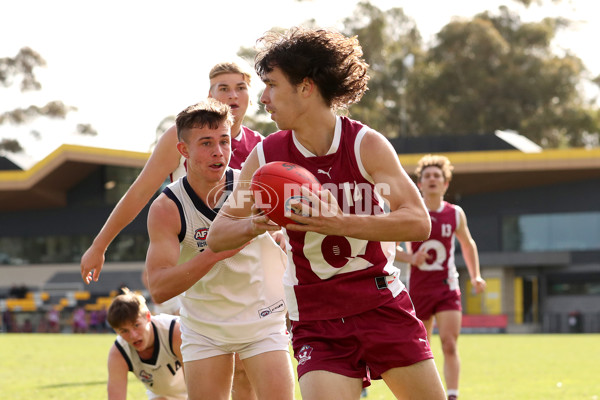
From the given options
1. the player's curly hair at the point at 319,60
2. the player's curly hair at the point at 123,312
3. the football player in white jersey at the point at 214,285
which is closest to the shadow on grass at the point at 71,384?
the player's curly hair at the point at 123,312

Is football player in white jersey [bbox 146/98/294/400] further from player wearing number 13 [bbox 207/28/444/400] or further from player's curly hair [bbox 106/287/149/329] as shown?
player's curly hair [bbox 106/287/149/329]

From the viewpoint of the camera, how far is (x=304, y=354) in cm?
442

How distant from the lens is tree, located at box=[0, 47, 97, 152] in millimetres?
63000

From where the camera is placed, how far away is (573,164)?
136 feet

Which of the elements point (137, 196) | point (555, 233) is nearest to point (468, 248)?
point (137, 196)

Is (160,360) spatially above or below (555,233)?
below

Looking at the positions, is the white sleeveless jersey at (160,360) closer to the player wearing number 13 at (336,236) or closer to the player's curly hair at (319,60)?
the player wearing number 13 at (336,236)

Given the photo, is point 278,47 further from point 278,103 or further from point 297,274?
point 297,274

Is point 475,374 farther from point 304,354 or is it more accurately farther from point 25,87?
point 25,87

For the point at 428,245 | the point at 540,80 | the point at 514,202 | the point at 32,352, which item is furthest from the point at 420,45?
the point at 428,245

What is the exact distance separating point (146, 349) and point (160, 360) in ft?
0.44

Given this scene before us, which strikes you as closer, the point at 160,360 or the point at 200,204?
the point at 200,204

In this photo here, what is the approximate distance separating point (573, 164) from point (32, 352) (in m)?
27.6

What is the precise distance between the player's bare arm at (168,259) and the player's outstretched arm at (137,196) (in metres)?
0.53
